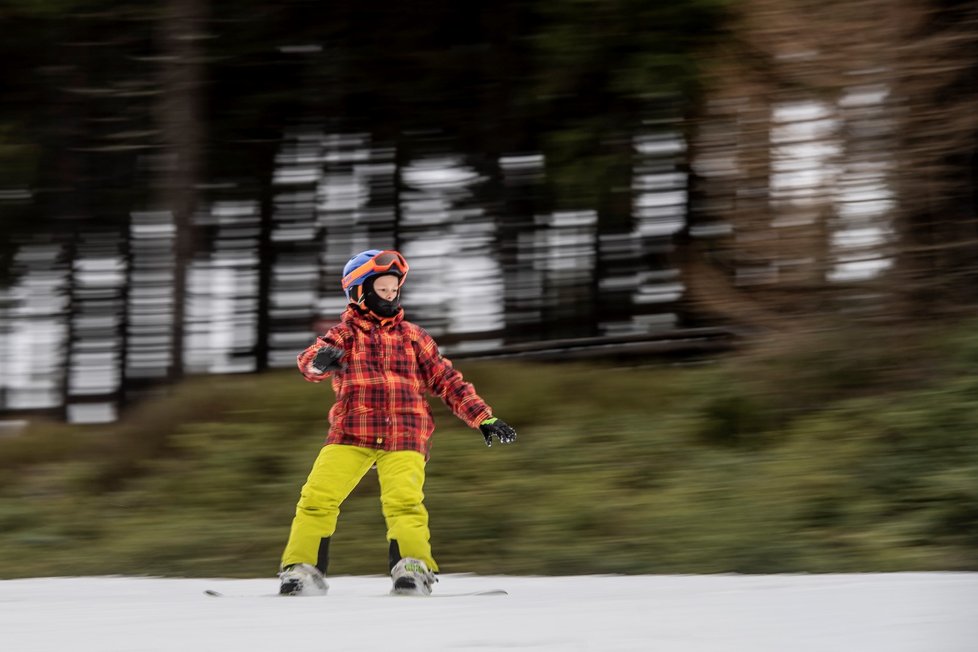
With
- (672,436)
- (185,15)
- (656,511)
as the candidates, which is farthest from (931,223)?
(185,15)

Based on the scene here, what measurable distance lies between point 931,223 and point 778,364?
1537 mm

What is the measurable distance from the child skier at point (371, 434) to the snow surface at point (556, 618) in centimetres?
29

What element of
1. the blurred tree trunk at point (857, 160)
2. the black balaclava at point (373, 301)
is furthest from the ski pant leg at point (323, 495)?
the blurred tree trunk at point (857, 160)

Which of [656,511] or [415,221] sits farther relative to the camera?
[415,221]

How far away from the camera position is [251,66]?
1332cm

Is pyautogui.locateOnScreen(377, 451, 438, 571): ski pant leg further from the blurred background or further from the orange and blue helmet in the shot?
the blurred background

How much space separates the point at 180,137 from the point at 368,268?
6373 millimetres

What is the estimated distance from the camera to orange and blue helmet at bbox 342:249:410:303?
5.62 m

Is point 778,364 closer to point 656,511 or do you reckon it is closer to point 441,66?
point 656,511

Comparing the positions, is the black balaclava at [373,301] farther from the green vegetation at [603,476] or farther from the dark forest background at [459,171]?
the dark forest background at [459,171]

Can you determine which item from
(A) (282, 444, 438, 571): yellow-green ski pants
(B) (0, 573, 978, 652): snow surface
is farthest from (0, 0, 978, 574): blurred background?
(A) (282, 444, 438, 571): yellow-green ski pants

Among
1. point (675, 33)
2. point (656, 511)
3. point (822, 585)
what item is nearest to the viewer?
point (822, 585)

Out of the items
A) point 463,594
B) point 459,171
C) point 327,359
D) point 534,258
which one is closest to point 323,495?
point 327,359

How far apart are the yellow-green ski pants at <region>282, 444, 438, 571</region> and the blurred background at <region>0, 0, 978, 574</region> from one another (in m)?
1.91
